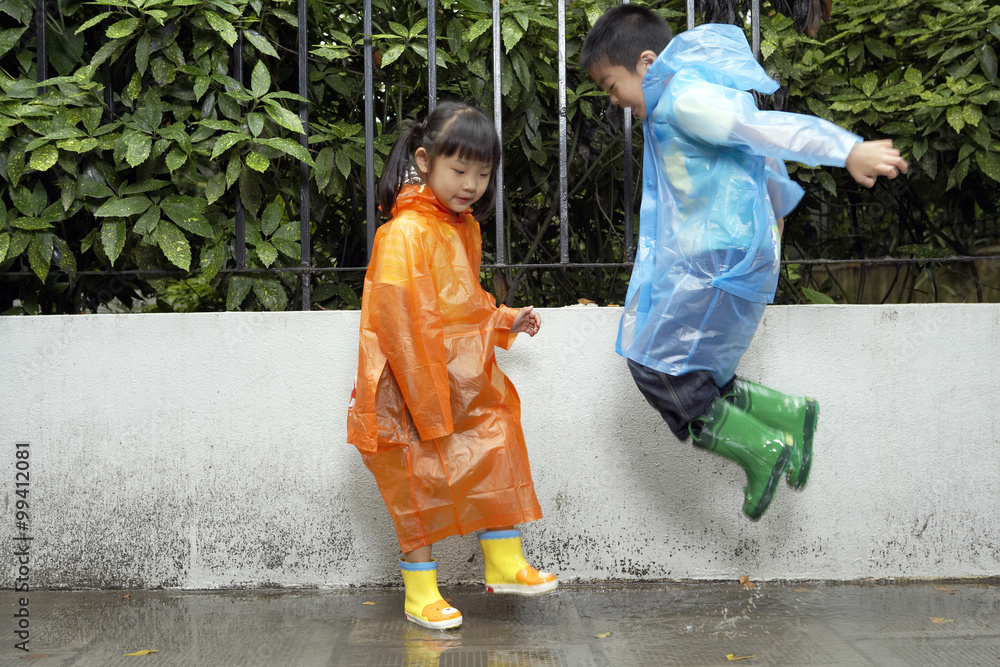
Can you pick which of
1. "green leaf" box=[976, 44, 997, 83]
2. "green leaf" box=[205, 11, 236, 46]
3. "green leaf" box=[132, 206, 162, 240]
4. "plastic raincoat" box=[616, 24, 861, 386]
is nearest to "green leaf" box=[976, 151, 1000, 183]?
"green leaf" box=[976, 44, 997, 83]

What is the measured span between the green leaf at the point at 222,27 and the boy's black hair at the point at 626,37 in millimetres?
1212

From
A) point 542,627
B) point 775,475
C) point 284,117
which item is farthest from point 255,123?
point 775,475

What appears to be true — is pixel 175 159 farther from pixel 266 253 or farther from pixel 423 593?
pixel 423 593

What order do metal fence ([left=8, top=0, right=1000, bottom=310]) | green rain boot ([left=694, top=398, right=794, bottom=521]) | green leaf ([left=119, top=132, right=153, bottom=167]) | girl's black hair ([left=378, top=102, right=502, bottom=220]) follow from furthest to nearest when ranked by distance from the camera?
metal fence ([left=8, top=0, right=1000, bottom=310]), green leaf ([left=119, top=132, right=153, bottom=167]), girl's black hair ([left=378, top=102, right=502, bottom=220]), green rain boot ([left=694, top=398, right=794, bottom=521])

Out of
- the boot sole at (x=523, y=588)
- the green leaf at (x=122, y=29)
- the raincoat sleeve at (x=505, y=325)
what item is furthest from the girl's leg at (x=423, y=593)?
the green leaf at (x=122, y=29)

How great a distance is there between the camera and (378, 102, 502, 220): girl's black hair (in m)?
2.44

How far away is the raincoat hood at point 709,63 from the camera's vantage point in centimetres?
227

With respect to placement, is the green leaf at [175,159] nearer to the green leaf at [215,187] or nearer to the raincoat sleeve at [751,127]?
the green leaf at [215,187]

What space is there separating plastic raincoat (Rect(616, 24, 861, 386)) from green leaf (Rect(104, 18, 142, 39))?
1.71 meters

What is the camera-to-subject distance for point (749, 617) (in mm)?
2598

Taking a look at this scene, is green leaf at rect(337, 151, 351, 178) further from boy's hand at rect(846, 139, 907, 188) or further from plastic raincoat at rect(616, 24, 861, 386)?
boy's hand at rect(846, 139, 907, 188)

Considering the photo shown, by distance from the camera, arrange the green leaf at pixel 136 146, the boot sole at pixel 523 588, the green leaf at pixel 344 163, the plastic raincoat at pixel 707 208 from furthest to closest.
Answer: the green leaf at pixel 344 163 < the green leaf at pixel 136 146 < the boot sole at pixel 523 588 < the plastic raincoat at pixel 707 208

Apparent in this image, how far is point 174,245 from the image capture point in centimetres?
286

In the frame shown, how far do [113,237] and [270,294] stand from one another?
21.3 inches
